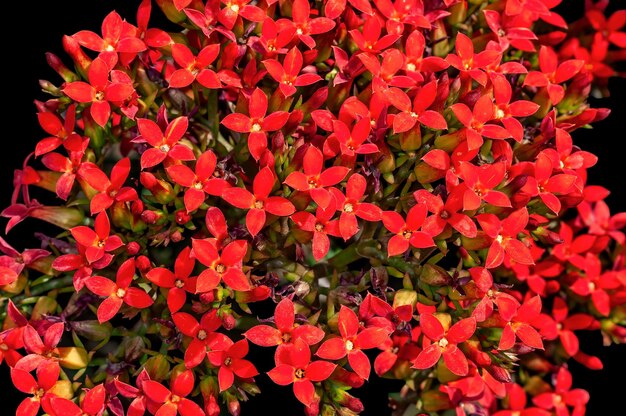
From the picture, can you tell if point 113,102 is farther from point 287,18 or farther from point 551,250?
point 551,250

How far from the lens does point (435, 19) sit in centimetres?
231

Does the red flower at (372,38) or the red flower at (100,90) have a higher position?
the red flower at (372,38)

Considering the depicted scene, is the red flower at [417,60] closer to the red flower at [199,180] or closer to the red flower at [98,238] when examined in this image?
the red flower at [199,180]

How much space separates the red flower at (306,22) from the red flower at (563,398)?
113 centimetres

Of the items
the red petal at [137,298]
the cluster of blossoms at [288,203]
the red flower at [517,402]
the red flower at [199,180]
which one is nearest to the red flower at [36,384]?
the cluster of blossoms at [288,203]

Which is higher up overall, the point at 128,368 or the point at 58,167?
the point at 58,167

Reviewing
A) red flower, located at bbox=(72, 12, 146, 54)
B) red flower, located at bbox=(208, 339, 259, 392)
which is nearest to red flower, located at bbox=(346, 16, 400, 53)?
red flower, located at bbox=(72, 12, 146, 54)

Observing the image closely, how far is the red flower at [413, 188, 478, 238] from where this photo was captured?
6.71 ft

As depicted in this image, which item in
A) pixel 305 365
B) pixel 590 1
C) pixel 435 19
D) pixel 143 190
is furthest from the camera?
pixel 590 1

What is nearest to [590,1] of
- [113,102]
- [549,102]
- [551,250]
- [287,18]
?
[549,102]

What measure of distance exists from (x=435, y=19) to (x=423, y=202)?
0.51 m

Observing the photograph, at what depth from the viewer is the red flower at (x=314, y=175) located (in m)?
2.01

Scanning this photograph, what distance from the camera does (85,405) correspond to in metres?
2.07

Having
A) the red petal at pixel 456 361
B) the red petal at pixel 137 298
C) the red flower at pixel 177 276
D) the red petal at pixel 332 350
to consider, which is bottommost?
the red petal at pixel 456 361
